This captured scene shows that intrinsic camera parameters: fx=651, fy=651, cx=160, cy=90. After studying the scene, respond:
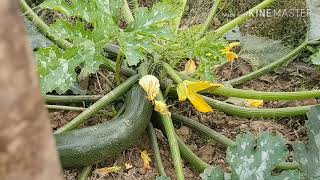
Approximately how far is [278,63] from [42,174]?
186cm

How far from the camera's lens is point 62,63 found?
6.37ft

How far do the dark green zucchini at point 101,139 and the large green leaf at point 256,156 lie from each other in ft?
1.71

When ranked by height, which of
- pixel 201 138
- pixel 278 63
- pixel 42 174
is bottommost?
pixel 201 138

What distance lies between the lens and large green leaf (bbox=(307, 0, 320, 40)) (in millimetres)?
2367

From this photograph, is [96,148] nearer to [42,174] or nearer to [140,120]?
[140,120]

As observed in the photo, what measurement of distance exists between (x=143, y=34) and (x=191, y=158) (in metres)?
0.48

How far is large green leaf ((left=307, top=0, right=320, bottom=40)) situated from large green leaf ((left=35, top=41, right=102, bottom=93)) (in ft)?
2.85

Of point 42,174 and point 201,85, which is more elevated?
point 42,174

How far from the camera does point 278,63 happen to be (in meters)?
2.38

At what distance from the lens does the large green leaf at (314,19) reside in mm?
2367

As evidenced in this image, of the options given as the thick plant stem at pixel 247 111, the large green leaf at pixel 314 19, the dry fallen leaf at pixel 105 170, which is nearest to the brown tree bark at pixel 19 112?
the dry fallen leaf at pixel 105 170

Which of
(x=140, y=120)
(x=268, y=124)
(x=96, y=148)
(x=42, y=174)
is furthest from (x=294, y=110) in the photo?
(x=42, y=174)

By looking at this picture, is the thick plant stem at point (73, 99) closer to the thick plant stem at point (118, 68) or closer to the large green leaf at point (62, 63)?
the thick plant stem at point (118, 68)

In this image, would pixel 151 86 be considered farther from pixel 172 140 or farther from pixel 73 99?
pixel 73 99
